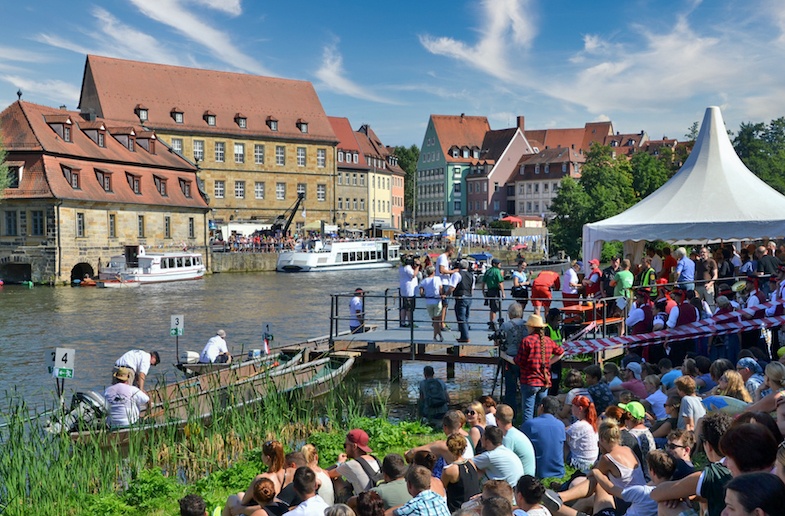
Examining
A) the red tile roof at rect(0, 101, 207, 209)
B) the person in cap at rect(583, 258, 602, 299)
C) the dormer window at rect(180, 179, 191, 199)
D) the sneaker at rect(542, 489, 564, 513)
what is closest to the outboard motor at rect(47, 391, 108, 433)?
the sneaker at rect(542, 489, 564, 513)

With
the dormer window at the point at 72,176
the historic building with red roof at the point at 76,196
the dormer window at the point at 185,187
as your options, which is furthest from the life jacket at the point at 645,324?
the dormer window at the point at 185,187

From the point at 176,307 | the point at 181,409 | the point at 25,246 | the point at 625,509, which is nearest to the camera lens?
the point at 625,509

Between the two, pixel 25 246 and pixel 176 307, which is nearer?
pixel 176 307

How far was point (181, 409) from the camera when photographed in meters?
14.0

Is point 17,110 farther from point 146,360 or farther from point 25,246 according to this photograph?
point 146,360

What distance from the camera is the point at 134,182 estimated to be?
59.9 meters

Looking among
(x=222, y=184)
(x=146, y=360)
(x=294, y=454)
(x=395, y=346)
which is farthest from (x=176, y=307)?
(x=222, y=184)

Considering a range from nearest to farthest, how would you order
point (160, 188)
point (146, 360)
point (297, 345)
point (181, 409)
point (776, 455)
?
1. point (776, 455)
2. point (181, 409)
3. point (146, 360)
4. point (297, 345)
5. point (160, 188)

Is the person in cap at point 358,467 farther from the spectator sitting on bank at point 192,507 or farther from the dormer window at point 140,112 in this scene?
the dormer window at point 140,112

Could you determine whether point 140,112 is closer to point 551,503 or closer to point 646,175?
point 646,175

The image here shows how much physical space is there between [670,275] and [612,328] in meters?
2.28

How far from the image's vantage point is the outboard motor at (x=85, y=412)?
12.5 meters

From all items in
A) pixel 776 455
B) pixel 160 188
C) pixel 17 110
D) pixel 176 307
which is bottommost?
pixel 176 307

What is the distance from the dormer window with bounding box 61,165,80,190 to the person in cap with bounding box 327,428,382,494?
49640 millimetres
